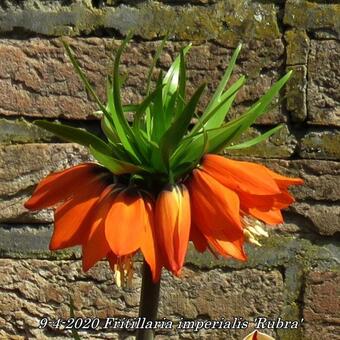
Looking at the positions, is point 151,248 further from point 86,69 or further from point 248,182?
point 86,69

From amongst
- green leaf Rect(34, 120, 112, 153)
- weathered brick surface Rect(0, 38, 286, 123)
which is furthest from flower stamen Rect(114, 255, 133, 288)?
weathered brick surface Rect(0, 38, 286, 123)

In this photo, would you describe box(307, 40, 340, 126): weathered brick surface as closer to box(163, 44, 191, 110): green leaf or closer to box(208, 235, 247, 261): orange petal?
box(163, 44, 191, 110): green leaf

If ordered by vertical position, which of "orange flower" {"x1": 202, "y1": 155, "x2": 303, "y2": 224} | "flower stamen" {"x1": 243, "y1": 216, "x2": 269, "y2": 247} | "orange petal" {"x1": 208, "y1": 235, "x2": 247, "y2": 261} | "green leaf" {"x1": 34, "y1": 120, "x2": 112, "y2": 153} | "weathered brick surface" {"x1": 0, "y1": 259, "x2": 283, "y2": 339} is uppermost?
"green leaf" {"x1": 34, "y1": 120, "x2": 112, "y2": 153}

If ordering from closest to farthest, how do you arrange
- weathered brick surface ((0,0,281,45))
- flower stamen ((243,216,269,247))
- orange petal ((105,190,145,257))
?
orange petal ((105,190,145,257)), flower stamen ((243,216,269,247)), weathered brick surface ((0,0,281,45))

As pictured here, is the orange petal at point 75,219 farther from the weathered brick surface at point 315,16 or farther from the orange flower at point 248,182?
the weathered brick surface at point 315,16

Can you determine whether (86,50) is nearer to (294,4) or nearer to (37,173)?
(37,173)

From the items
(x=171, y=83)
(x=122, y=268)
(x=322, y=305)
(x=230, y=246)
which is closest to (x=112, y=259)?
(x=122, y=268)

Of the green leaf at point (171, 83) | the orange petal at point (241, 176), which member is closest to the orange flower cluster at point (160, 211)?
the orange petal at point (241, 176)

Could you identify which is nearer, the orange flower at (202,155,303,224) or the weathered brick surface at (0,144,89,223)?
the orange flower at (202,155,303,224)
